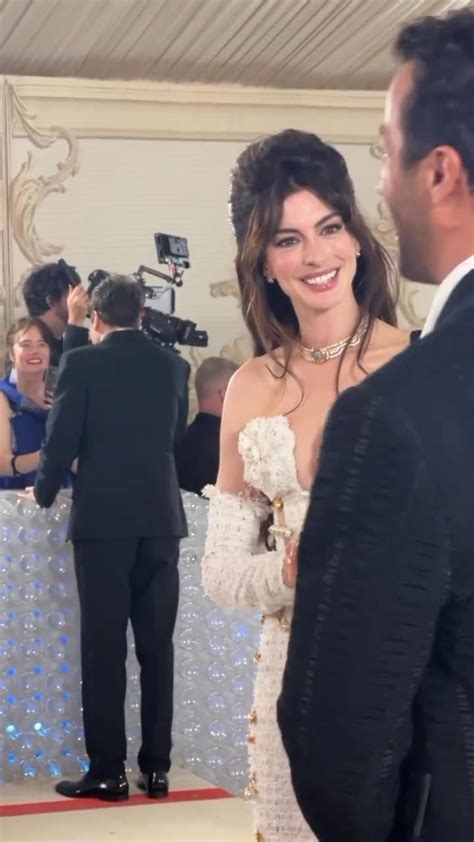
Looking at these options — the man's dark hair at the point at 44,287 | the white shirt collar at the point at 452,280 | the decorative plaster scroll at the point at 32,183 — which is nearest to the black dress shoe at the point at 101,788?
the man's dark hair at the point at 44,287

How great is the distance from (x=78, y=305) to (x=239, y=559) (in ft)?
7.71

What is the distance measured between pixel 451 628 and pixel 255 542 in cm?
101

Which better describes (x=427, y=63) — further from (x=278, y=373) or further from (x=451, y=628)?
(x=278, y=373)

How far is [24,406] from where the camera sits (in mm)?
4227

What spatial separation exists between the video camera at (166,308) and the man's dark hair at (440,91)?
3.01 m

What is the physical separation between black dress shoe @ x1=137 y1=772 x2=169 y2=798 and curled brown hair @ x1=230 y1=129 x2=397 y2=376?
2.24 m

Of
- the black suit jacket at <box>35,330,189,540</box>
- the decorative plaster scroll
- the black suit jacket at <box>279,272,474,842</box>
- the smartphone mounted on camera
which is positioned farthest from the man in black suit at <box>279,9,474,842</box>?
the decorative plaster scroll

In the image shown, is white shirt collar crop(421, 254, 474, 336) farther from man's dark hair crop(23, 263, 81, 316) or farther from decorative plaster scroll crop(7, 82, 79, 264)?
decorative plaster scroll crop(7, 82, 79, 264)

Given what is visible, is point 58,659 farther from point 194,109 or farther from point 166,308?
point 194,109

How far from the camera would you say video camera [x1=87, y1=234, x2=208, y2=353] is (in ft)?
14.1

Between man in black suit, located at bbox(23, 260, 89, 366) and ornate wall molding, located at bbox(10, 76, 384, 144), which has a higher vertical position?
ornate wall molding, located at bbox(10, 76, 384, 144)

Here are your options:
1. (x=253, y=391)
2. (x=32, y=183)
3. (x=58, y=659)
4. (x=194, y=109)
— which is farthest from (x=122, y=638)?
(x=194, y=109)

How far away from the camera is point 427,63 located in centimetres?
103

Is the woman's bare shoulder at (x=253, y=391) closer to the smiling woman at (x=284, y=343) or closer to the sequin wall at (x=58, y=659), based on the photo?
the smiling woman at (x=284, y=343)
